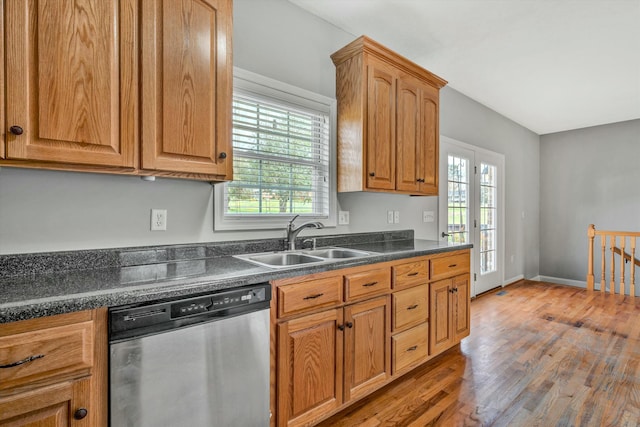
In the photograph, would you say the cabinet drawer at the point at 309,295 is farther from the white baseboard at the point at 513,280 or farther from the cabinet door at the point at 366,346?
the white baseboard at the point at 513,280

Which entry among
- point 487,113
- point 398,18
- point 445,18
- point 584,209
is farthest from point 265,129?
point 584,209

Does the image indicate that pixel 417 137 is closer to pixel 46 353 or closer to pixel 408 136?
pixel 408 136

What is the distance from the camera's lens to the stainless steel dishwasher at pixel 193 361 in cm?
109

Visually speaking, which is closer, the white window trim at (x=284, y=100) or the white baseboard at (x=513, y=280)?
the white window trim at (x=284, y=100)

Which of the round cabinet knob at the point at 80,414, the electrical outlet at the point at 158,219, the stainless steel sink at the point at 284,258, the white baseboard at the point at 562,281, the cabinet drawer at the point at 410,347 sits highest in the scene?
the electrical outlet at the point at 158,219

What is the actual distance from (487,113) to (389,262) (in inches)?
141

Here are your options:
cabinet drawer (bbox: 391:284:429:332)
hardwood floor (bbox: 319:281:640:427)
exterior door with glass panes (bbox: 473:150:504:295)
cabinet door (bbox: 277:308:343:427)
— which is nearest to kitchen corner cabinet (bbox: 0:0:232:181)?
cabinet door (bbox: 277:308:343:427)

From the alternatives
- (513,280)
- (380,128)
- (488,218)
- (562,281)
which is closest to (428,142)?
(380,128)

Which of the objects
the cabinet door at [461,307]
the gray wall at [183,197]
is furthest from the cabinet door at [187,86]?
the cabinet door at [461,307]

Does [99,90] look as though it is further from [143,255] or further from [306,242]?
[306,242]

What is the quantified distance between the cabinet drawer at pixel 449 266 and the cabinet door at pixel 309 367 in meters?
0.97

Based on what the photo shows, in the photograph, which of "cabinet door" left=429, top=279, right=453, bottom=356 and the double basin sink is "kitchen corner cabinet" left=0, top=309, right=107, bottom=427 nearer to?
the double basin sink

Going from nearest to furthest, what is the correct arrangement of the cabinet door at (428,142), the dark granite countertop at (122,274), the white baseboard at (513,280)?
the dark granite countertop at (122,274)
the cabinet door at (428,142)
the white baseboard at (513,280)

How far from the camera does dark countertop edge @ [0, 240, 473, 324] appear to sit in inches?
36.5
